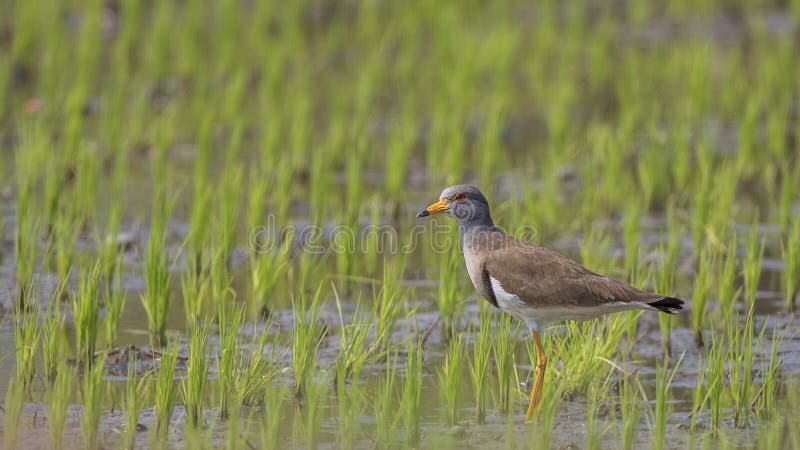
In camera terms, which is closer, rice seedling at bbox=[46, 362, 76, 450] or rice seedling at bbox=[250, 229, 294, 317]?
rice seedling at bbox=[46, 362, 76, 450]

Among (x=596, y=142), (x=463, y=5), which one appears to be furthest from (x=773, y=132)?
(x=463, y=5)

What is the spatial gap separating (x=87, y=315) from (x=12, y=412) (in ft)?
2.09

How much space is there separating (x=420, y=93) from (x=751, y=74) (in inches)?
126

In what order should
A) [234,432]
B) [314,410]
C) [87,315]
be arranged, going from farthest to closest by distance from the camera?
[87,315] → [314,410] → [234,432]

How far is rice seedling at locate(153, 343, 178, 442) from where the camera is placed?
4.79 metres

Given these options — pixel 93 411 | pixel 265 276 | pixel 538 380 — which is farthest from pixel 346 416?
pixel 265 276

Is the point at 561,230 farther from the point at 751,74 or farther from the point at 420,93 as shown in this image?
the point at 751,74

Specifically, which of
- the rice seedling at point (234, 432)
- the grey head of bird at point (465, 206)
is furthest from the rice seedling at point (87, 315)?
the grey head of bird at point (465, 206)

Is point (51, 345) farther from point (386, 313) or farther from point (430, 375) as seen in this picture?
point (430, 375)

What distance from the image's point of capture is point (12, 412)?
5074 millimetres

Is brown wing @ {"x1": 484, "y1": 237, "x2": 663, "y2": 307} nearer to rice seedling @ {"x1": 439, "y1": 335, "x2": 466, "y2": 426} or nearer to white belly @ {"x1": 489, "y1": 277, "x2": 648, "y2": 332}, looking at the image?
white belly @ {"x1": 489, "y1": 277, "x2": 648, "y2": 332}

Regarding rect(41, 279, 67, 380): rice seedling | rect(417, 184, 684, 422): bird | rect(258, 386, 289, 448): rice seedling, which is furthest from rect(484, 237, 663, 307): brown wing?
rect(41, 279, 67, 380): rice seedling

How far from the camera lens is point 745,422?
5039 millimetres

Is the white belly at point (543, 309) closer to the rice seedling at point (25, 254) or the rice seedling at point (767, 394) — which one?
the rice seedling at point (767, 394)
